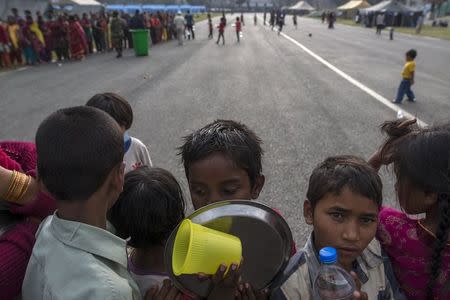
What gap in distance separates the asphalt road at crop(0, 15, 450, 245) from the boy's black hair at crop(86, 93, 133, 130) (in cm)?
168

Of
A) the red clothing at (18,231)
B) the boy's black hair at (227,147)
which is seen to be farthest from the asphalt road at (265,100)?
the red clothing at (18,231)

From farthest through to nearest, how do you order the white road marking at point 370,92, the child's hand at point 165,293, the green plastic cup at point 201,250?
the white road marking at point 370,92
the child's hand at point 165,293
the green plastic cup at point 201,250

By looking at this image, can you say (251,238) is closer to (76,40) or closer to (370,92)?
(370,92)

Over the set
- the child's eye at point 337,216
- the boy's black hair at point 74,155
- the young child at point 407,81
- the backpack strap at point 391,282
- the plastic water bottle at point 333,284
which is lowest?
the young child at point 407,81

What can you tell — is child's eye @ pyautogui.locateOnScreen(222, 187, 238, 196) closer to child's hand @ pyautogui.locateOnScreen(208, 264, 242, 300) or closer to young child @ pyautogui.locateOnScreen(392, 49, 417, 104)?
child's hand @ pyautogui.locateOnScreen(208, 264, 242, 300)

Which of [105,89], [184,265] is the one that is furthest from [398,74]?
[184,265]

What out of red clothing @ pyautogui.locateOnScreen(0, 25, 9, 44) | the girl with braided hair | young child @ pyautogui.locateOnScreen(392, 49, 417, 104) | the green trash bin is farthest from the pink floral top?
the green trash bin

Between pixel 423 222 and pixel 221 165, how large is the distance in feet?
2.87

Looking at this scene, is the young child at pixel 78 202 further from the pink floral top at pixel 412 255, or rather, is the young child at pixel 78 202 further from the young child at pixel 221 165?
the pink floral top at pixel 412 255

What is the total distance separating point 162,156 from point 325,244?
3.97 m

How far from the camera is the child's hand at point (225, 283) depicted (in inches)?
49.7

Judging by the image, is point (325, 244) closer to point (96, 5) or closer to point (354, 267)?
point (354, 267)

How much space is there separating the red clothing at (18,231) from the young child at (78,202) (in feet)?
0.52

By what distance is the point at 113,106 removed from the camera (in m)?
2.87
